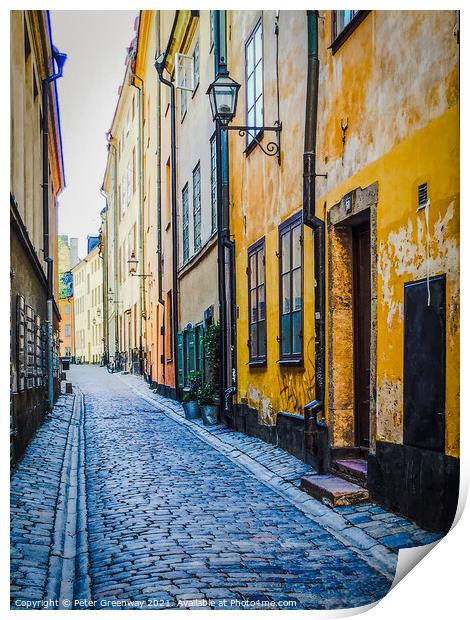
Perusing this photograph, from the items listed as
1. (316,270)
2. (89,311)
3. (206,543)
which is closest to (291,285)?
(316,270)

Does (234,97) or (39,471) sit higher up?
(234,97)

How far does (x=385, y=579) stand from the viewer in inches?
151

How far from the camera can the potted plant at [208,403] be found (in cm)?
1034

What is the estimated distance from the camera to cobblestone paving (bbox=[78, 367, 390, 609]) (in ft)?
11.8

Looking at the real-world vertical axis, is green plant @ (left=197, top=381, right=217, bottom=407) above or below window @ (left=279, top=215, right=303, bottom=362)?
below

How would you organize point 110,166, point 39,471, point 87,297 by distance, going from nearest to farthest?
point 110,166
point 39,471
point 87,297

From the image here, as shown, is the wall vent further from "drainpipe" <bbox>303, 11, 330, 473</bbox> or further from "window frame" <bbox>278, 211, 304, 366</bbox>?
"window frame" <bbox>278, 211, 304, 366</bbox>

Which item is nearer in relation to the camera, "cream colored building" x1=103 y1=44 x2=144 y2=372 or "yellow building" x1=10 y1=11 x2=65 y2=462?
"yellow building" x1=10 y1=11 x2=65 y2=462

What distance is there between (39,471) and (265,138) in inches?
161

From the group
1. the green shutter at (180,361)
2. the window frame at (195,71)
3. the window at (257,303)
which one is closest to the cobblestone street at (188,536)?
the window at (257,303)

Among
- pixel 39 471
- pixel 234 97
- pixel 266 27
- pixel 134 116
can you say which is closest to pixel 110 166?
pixel 134 116

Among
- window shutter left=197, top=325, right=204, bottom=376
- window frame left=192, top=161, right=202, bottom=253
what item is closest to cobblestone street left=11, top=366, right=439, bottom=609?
window shutter left=197, top=325, right=204, bottom=376

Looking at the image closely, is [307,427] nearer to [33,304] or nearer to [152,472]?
[152,472]

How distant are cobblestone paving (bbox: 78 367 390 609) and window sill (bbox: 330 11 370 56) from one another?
3097 millimetres
